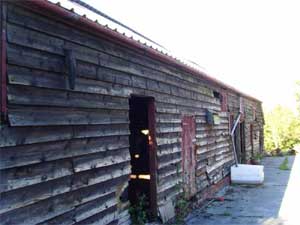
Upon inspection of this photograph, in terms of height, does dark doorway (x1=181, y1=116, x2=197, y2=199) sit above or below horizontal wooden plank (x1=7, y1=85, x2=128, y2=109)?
below

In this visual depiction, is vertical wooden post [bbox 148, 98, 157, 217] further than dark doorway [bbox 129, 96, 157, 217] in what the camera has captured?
No

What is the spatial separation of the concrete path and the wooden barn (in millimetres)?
1058

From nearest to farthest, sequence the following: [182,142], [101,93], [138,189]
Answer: [101,93]
[138,189]
[182,142]

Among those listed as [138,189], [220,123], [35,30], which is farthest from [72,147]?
[220,123]

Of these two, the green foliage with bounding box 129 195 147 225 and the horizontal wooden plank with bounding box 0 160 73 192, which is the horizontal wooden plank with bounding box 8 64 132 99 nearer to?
the horizontal wooden plank with bounding box 0 160 73 192

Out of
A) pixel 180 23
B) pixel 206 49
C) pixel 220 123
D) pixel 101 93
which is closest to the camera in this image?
pixel 101 93

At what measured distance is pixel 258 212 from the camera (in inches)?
361

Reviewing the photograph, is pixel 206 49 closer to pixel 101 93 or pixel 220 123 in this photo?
pixel 220 123

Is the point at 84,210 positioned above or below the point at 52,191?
below

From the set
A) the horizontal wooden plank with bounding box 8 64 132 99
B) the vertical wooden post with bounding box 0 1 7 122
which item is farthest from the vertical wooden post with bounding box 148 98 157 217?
the vertical wooden post with bounding box 0 1 7 122

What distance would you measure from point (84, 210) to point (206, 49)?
180 ft

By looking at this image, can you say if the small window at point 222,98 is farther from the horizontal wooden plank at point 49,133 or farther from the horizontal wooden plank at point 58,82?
the horizontal wooden plank at point 49,133

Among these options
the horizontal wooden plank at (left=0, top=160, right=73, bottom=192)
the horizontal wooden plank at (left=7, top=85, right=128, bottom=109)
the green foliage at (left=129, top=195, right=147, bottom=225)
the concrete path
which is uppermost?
the horizontal wooden plank at (left=7, top=85, right=128, bottom=109)

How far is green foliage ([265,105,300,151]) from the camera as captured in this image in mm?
30609
